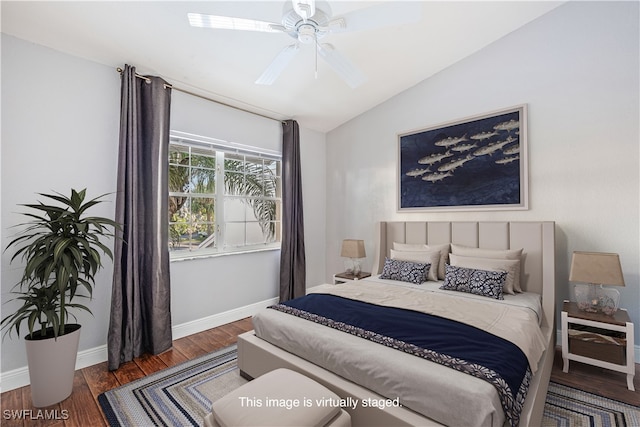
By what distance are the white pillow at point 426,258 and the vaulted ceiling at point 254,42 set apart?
1924mm

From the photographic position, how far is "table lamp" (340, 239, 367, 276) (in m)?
3.79

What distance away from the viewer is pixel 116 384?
7.38ft

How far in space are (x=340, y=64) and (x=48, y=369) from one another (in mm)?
2953

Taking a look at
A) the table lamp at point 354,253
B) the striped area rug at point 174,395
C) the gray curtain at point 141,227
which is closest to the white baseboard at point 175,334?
the gray curtain at point 141,227

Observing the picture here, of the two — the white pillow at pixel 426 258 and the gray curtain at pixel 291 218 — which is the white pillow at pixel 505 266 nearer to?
the white pillow at pixel 426 258

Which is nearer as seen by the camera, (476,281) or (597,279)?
(597,279)

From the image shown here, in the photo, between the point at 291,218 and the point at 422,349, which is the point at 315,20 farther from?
the point at 291,218

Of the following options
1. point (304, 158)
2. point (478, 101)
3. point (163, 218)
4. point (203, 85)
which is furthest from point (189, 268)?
point (478, 101)

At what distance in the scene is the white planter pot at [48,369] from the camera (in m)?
1.94

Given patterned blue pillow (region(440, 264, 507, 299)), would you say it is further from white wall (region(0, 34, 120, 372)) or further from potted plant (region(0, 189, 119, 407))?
white wall (region(0, 34, 120, 372))

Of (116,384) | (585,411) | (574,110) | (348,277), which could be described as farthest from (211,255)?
(574,110)

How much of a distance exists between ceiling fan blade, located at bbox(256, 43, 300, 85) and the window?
1.43 m

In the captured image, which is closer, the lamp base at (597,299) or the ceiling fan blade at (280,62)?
the ceiling fan blade at (280,62)

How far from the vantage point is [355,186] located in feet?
14.4
